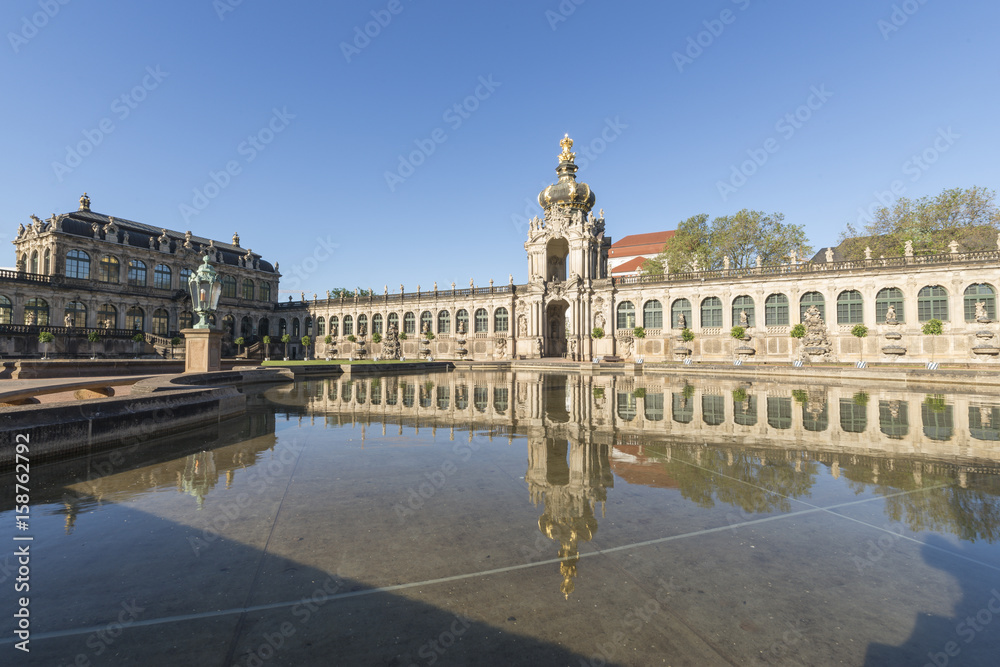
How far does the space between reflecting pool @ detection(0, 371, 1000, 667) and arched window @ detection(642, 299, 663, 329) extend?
3872 cm

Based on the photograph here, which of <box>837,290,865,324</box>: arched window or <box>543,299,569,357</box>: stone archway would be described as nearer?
<box>837,290,865,324</box>: arched window

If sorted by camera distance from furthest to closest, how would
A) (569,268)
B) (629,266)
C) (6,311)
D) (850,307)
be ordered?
1. (629,266)
2. (569,268)
3. (6,311)
4. (850,307)

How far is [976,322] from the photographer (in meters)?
33.6

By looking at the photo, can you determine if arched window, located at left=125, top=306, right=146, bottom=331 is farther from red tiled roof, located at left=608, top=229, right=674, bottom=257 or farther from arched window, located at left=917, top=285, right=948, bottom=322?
red tiled roof, located at left=608, top=229, right=674, bottom=257

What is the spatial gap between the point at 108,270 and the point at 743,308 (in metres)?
69.1

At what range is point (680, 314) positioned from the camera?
1743 inches

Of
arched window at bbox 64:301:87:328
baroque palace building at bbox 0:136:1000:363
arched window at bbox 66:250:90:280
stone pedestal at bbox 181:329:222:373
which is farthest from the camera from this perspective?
arched window at bbox 66:250:90:280

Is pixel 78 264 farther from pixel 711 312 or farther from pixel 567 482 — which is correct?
pixel 711 312

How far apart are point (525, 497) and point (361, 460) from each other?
9.51ft

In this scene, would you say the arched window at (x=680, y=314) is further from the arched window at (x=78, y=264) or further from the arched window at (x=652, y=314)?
the arched window at (x=78, y=264)

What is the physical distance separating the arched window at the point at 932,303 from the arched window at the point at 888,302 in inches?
42.4

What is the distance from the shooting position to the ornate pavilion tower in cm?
4797

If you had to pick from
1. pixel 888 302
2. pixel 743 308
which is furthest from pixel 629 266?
pixel 888 302

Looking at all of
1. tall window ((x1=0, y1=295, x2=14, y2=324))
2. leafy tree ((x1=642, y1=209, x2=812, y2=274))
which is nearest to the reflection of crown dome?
leafy tree ((x1=642, y1=209, x2=812, y2=274))
